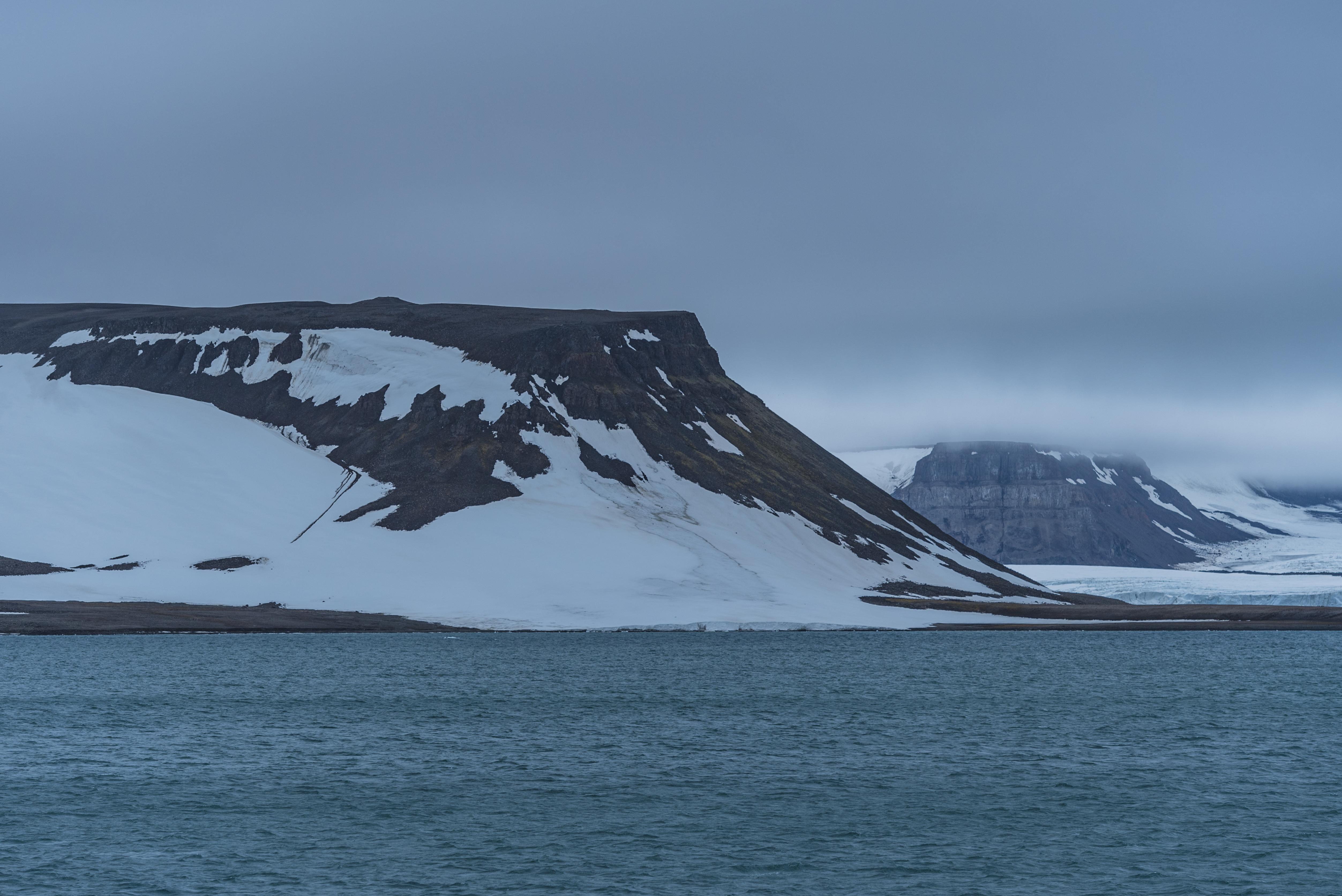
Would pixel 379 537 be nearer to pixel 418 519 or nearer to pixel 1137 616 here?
pixel 418 519

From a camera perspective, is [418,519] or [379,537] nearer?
[379,537]

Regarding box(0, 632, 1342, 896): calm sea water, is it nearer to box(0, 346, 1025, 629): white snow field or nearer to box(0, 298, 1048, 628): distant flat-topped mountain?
box(0, 346, 1025, 629): white snow field

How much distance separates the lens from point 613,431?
198m

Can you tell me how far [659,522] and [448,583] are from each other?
34.8 m

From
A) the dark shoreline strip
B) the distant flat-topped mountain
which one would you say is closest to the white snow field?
the distant flat-topped mountain

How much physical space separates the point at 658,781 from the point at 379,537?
117 m

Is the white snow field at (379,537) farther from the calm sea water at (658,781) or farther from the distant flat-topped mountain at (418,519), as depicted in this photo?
the calm sea water at (658,781)

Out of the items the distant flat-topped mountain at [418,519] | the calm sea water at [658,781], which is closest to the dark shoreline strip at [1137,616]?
the distant flat-topped mountain at [418,519]

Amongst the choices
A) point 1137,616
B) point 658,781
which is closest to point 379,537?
point 1137,616

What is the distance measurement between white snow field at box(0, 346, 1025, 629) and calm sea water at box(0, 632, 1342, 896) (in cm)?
4867

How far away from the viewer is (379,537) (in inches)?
6447

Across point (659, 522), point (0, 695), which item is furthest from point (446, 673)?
point (659, 522)

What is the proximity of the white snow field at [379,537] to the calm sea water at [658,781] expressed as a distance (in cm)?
4867

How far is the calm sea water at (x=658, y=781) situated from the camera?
125 feet
